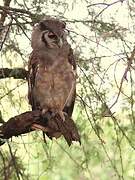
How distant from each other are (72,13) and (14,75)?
1.79 ft

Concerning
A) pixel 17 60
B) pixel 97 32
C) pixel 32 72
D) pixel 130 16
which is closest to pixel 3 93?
pixel 17 60

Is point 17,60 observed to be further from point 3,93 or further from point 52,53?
point 52,53

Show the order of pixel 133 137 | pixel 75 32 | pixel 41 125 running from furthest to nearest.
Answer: pixel 133 137 → pixel 75 32 → pixel 41 125

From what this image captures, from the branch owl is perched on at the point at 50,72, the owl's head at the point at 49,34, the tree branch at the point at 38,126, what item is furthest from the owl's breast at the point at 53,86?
the tree branch at the point at 38,126

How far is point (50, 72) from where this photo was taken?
8.95 feet

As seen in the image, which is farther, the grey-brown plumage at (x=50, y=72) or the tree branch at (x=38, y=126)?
the grey-brown plumage at (x=50, y=72)

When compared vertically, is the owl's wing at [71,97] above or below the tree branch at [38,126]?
above

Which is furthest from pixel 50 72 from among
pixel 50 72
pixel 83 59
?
pixel 83 59

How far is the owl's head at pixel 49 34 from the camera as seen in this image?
259 cm

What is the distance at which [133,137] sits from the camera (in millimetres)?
3238

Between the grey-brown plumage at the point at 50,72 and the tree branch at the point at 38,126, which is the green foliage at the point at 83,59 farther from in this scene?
the tree branch at the point at 38,126

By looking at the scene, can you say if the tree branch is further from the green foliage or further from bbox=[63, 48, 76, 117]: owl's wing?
the green foliage

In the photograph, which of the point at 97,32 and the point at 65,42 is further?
the point at 97,32

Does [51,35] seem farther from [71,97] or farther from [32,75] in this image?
[71,97]
